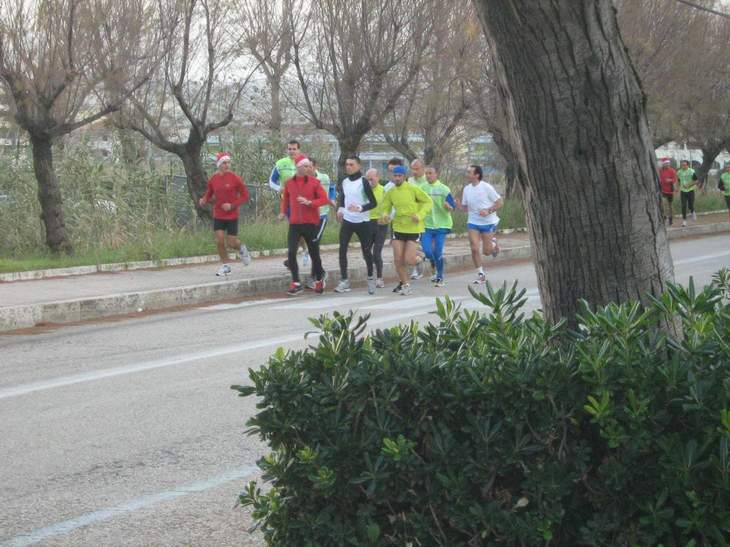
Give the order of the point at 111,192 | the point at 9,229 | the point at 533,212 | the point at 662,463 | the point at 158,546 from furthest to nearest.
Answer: the point at 111,192, the point at 9,229, the point at 158,546, the point at 533,212, the point at 662,463

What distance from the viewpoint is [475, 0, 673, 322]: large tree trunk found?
154 inches

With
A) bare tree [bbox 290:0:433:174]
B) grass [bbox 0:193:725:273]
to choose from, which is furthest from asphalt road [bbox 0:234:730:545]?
bare tree [bbox 290:0:433:174]

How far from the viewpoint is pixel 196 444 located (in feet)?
22.6

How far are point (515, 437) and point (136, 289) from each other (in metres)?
13.1

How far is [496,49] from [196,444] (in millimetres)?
3619

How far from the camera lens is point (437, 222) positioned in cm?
1812

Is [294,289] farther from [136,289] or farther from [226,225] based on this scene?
[136,289]

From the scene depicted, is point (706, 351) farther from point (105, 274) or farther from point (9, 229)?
point (9, 229)

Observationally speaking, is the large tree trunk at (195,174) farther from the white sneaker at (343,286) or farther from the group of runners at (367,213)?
the white sneaker at (343,286)

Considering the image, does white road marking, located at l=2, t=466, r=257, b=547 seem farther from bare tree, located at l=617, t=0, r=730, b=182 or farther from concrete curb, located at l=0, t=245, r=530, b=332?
bare tree, located at l=617, t=0, r=730, b=182

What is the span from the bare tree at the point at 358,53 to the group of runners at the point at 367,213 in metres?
7.29

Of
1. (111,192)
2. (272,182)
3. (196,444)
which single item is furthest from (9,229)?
(196,444)

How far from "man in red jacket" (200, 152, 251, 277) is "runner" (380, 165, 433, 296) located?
251 centimetres

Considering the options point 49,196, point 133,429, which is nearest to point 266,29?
point 49,196
